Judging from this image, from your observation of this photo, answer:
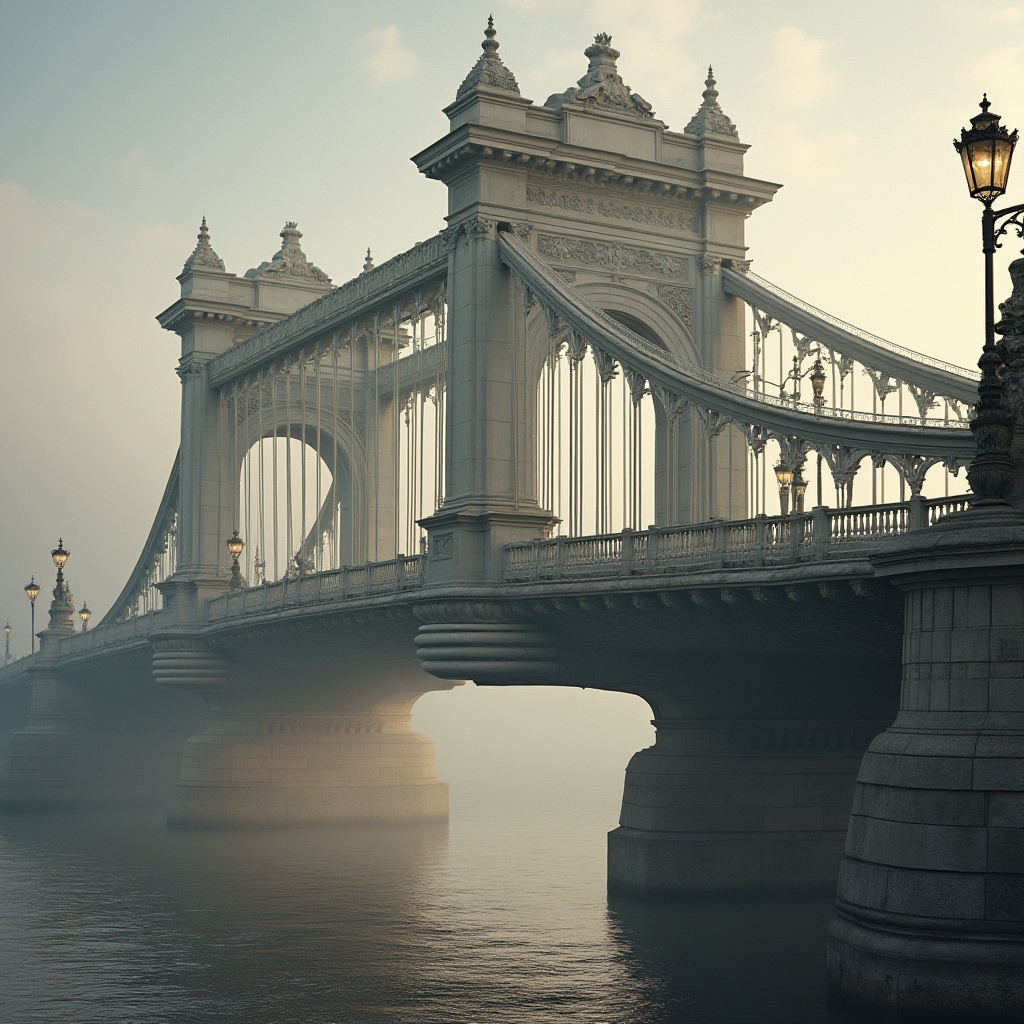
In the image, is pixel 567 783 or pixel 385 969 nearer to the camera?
pixel 385 969

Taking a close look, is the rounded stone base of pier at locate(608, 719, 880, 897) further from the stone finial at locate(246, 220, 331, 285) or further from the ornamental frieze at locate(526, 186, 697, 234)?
the stone finial at locate(246, 220, 331, 285)

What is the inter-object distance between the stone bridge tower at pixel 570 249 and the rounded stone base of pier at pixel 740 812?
530 centimetres

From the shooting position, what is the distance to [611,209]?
41625 mm

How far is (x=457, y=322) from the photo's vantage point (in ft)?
131

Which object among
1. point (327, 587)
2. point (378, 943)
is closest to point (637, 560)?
point (378, 943)

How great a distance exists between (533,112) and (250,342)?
62.1ft

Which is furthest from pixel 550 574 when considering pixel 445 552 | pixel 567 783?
pixel 567 783

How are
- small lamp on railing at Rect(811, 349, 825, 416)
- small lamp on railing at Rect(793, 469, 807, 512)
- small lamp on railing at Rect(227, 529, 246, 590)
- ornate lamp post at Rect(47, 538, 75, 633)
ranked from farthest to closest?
1. ornate lamp post at Rect(47, 538, 75, 633)
2. small lamp on railing at Rect(227, 529, 246, 590)
3. small lamp on railing at Rect(811, 349, 825, 416)
4. small lamp on railing at Rect(793, 469, 807, 512)

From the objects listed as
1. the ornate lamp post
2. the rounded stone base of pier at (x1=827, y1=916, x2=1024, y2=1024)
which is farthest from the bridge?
the ornate lamp post

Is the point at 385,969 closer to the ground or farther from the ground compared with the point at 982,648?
closer to the ground

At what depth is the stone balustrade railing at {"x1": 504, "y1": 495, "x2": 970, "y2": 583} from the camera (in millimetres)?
26094

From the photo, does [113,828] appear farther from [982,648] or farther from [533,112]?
[982,648]

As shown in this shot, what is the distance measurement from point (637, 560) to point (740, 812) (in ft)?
33.2

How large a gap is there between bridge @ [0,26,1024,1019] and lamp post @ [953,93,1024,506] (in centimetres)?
39
